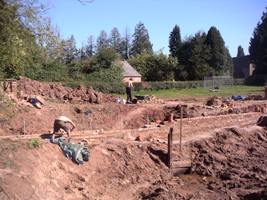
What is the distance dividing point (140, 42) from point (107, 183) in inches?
3485

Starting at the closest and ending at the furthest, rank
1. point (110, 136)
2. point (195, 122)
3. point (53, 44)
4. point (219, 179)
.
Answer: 1. point (53, 44)
2. point (219, 179)
3. point (110, 136)
4. point (195, 122)

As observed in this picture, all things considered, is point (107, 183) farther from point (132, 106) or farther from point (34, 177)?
point (132, 106)

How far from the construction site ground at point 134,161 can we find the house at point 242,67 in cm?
5879

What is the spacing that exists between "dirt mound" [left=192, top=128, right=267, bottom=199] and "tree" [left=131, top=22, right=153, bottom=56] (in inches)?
3129

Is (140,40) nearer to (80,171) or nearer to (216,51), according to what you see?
(216,51)

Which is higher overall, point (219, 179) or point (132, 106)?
point (132, 106)

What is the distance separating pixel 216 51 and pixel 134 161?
50078 mm

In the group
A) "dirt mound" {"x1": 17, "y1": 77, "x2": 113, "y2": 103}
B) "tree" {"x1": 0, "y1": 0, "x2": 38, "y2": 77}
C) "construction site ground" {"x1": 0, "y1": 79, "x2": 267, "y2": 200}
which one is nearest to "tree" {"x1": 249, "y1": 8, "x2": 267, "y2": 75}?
"dirt mound" {"x1": 17, "y1": 77, "x2": 113, "y2": 103}

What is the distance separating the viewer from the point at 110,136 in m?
17.5

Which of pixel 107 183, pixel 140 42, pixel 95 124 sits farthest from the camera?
pixel 140 42

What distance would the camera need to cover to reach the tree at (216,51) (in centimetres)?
6350

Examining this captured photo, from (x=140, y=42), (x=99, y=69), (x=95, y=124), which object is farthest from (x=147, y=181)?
(x=140, y=42)

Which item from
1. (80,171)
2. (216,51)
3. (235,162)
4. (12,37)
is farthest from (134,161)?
(216,51)

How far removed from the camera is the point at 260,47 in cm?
6812
